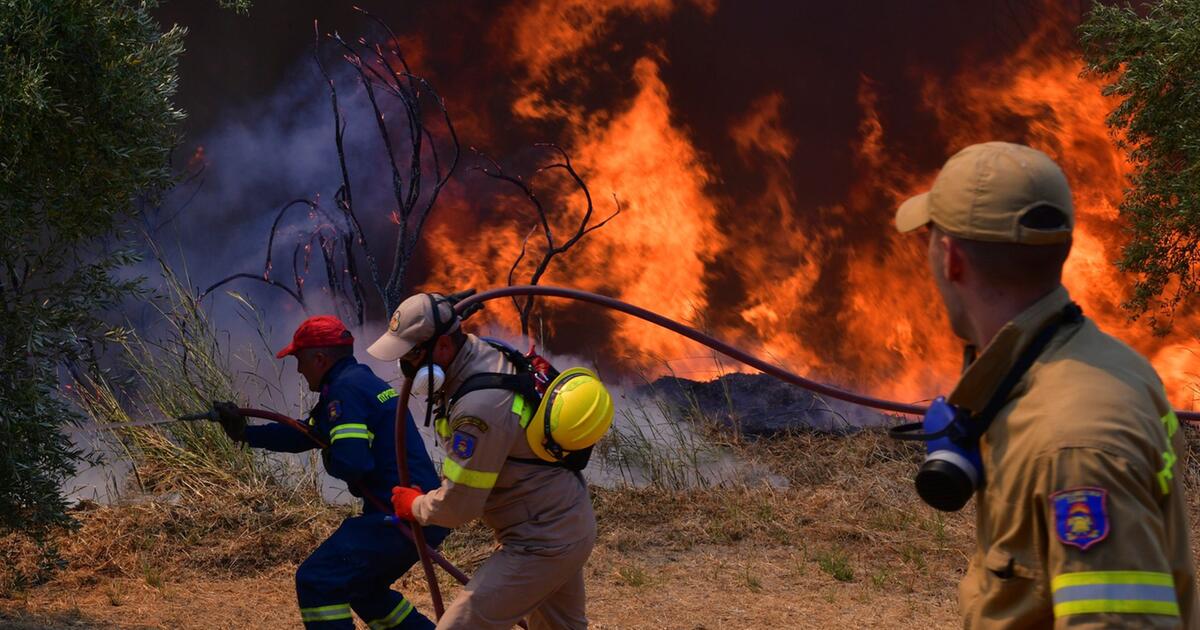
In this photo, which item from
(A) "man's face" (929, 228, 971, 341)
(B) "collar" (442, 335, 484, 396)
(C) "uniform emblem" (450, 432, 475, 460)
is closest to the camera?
(A) "man's face" (929, 228, 971, 341)

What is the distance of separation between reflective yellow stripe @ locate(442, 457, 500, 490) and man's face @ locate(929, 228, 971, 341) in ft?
7.41

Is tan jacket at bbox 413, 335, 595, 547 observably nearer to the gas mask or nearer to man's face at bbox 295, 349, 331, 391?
man's face at bbox 295, 349, 331, 391

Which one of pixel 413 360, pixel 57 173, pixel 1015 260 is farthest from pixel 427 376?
pixel 1015 260

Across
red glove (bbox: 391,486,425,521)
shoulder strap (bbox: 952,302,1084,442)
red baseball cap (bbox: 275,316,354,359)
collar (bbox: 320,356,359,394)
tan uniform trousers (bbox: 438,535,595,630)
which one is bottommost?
tan uniform trousers (bbox: 438,535,595,630)

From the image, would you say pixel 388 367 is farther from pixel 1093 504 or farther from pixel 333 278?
pixel 1093 504

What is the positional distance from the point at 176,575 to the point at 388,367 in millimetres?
2012

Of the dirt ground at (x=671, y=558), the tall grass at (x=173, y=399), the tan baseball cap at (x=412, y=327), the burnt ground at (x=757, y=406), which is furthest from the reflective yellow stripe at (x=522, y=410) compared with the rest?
the burnt ground at (x=757, y=406)

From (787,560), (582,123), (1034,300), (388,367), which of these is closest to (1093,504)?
(1034,300)

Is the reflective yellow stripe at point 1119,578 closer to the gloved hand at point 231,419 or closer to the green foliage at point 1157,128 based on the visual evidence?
the gloved hand at point 231,419

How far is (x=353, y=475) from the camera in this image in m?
4.82

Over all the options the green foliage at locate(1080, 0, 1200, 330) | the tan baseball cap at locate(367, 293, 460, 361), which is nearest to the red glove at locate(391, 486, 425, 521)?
the tan baseball cap at locate(367, 293, 460, 361)

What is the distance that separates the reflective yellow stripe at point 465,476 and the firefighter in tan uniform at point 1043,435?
225 cm

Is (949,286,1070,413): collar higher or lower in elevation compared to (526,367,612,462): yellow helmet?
lower

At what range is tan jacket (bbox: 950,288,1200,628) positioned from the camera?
167cm
